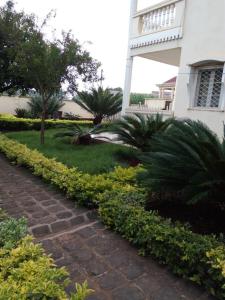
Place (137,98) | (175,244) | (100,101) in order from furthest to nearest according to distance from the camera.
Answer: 1. (137,98)
2. (100,101)
3. (175,244)

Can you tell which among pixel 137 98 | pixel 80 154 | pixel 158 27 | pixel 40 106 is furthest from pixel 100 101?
pixel 137 98

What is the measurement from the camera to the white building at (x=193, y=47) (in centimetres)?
759

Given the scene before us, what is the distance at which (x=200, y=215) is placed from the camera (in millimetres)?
4086

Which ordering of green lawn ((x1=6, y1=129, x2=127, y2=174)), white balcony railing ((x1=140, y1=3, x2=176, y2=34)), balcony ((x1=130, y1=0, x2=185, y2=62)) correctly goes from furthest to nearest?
white balcony railing ((x1=140, y1=3, x2=176, y2=34)) < balcony ((x1=130, y1=0, x2=185, y2=62)) < green lawn ((x1=6, y1=129, x2=127, y2=174))

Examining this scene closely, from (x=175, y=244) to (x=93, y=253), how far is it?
100 centimetres

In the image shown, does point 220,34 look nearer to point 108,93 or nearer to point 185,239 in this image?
point 185,239

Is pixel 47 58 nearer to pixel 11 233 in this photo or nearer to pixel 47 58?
pixel 47 58

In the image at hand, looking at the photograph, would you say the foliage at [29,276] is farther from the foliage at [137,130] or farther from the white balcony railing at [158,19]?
the white balcony railing at [158,19]

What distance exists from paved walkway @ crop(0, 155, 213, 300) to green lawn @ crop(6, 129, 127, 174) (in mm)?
1261

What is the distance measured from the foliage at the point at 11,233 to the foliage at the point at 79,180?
1698mm

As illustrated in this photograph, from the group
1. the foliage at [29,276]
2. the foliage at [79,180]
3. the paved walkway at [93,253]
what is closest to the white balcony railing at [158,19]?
the foliage at [79,180]

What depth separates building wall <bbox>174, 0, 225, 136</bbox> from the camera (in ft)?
24.7

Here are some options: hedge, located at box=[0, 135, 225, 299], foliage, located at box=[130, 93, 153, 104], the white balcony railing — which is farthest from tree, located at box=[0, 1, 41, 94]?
foliage, located at box=[130, 93, 153, 104]

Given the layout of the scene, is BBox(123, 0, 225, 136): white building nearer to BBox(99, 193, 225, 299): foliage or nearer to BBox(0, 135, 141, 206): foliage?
BBox(0, 135, 141, 206): foliage
